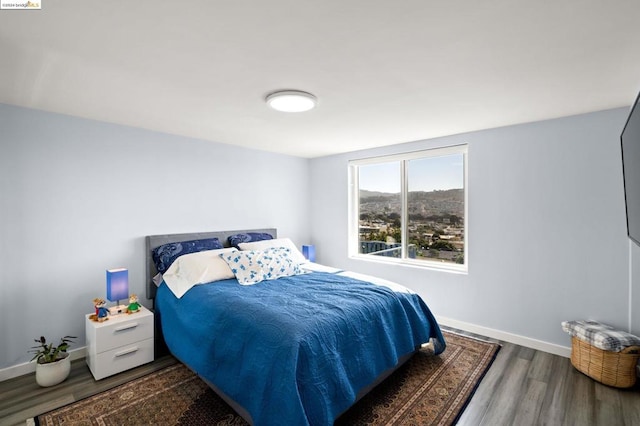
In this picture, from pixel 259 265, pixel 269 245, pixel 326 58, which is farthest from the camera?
pixel 269 245

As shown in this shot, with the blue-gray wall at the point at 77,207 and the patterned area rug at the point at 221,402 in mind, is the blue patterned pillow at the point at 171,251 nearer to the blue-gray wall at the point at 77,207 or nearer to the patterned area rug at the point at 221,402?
the blue-gray wall at the point at 77,207

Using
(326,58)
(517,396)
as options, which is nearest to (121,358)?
(326,58)

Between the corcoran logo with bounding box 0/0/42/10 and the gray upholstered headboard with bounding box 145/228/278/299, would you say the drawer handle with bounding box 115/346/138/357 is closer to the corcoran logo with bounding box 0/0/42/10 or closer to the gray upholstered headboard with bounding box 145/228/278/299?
the gray upholstered headboard with bounding box 145/228/278/299

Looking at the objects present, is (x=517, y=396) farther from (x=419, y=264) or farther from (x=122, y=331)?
(x=122, y=331)

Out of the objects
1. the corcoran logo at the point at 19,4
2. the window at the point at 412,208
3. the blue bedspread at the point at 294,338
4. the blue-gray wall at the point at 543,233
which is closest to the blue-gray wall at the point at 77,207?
the blue bedspread at the point at 294,338

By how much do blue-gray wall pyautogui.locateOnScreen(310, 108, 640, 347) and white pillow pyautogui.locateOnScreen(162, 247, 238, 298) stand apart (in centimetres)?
251

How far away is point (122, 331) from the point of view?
267 cm

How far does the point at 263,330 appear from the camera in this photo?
198 centimetres

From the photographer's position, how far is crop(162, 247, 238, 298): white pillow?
113 inches

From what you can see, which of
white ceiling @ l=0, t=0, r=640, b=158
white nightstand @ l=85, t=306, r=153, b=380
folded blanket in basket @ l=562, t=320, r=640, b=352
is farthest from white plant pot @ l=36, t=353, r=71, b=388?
folded blanket in basket @ l=562, t=320, r=640, b=352

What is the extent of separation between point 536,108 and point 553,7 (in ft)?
5.21

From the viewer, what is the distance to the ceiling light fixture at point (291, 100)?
2.28 meters

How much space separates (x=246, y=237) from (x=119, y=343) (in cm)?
178

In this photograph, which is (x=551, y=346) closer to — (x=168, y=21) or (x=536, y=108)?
(x=536, y=108)
